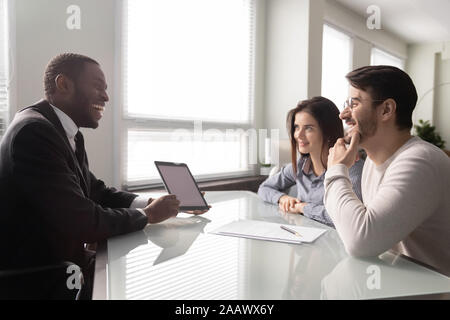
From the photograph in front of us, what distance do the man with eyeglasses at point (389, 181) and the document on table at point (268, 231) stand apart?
0.16 meters

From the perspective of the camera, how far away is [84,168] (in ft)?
5.15

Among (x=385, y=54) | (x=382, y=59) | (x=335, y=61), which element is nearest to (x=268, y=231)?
(x=335, y=61)

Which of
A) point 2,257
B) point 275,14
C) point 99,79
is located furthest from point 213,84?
point 2,257

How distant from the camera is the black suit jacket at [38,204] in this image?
1106mm

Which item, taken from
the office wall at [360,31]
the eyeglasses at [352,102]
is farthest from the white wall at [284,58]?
the eyeglasses at [352,102]

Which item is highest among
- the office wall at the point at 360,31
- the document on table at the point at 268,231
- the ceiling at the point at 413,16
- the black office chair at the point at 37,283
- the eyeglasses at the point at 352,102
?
the ceiling at the point at 413,16

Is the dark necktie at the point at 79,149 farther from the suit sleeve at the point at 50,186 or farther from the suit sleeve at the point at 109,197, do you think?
the suit sleeve at the point at 50,186

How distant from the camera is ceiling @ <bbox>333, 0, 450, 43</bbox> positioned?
5.00m

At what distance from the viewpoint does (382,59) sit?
666 centimetres

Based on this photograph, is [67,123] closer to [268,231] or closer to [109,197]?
[109,197]

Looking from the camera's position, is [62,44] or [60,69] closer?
[60,69]

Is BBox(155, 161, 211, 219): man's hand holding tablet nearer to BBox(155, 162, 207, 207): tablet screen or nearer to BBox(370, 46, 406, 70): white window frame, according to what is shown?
BBox(155, 162, 207, 207): tablet screen

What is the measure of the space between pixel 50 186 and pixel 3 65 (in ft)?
5.20

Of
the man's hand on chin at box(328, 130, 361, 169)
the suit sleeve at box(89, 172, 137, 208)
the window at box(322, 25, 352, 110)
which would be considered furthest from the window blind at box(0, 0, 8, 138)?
the window at box(322, 25, 352, 110)
